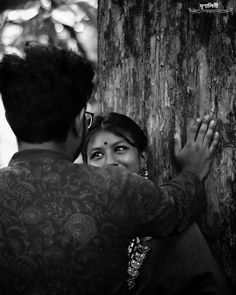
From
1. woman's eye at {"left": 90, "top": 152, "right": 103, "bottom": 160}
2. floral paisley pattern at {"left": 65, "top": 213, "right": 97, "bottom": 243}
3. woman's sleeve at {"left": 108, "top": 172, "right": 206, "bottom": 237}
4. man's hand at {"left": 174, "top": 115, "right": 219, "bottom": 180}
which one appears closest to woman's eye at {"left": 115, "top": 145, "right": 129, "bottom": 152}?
woman's eye at {"left": 90, "top": 152, "right": 103, "bottom": 160}

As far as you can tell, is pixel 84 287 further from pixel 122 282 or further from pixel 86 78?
pixel 86 78

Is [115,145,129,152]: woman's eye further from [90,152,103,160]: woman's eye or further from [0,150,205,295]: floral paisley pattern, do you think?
[0,150,205,295]: floral paisley pattern

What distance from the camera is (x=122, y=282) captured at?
2.40 meters

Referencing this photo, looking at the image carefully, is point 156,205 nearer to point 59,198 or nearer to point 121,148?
point 59,198

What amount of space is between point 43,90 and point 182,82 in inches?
41.5

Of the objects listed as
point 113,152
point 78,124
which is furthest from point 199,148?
point 78,124

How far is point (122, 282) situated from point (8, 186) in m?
0.68

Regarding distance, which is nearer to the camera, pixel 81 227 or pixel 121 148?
pixel 81 227

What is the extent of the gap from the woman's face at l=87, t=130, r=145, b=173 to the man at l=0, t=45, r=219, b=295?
0.78 metres

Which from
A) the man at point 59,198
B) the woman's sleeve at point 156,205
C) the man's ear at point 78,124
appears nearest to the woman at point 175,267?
the woman's sleeve at point 156,205

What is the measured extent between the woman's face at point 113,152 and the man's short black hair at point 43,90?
86 centimetres

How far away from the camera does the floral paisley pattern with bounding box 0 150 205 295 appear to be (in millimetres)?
2150

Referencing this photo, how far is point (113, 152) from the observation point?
313 cm

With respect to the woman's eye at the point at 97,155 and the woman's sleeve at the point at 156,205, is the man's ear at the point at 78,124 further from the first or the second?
the woman's eye at the point at 97,155
